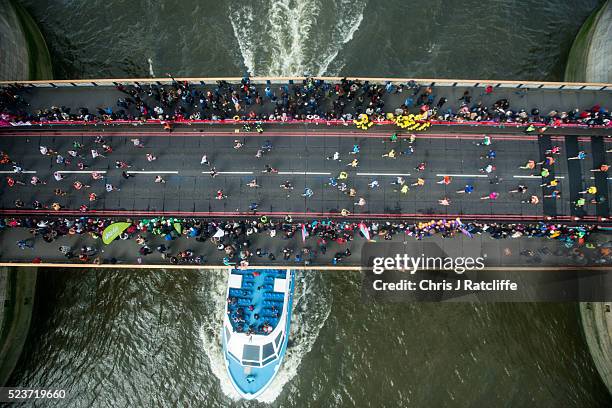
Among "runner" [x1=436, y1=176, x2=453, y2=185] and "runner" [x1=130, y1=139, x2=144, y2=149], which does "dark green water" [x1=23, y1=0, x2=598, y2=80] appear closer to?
"runner" [x1=130, y1=139, x2=144, y2=149]

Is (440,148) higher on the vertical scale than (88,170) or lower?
higher

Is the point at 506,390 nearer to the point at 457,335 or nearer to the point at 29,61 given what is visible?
the point at 457,335

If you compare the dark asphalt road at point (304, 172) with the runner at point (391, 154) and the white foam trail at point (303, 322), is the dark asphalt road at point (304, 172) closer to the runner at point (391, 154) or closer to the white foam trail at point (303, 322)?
the runner at point (391, 154)

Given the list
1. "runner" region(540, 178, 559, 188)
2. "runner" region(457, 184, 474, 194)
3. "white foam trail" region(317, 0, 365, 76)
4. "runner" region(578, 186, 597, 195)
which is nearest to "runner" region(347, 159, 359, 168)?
"runner" region(457, 184, 474, 194)

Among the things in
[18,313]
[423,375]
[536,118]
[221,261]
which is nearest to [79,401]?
[18,313]

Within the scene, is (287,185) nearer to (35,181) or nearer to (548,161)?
(35,181)
